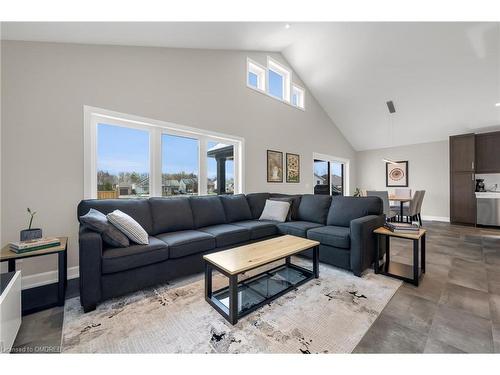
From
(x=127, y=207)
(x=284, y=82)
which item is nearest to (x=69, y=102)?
(x=127, y=207)

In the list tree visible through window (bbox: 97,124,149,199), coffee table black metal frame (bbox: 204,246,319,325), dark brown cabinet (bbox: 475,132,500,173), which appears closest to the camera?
coffee table black metal frame (bbox: 204,246,319,325)

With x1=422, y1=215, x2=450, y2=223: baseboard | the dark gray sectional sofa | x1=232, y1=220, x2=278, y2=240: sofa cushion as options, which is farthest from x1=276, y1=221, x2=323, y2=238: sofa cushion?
x1=422, y1=215, x2=450, y2=223: baseboard

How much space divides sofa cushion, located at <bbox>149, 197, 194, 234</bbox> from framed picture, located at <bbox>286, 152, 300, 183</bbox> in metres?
2.93

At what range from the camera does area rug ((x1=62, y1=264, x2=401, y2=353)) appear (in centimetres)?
138

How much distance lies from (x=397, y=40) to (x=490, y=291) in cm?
423

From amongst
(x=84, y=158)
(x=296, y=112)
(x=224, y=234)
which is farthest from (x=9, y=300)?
(x=296, y=112)

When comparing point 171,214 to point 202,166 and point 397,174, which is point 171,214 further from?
point 397,174

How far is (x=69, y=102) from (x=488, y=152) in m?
8.65

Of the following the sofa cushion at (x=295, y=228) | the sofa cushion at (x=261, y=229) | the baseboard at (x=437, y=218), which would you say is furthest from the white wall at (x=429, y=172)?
the sofa cushion at (x=261, y=229)

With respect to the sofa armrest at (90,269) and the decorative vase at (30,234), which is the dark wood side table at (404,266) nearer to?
the sofa armrest at (90,269)

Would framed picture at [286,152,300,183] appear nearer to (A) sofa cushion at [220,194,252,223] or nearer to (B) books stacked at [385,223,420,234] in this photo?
(A) sofa cushion at [220,194,252,223]

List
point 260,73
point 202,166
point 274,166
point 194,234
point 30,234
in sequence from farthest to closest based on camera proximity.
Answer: point 274,166
point 260,73
point 202,166
point 194,234
point 30,234

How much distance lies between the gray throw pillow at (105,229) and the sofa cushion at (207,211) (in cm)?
108

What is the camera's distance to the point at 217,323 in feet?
A: 5.29
